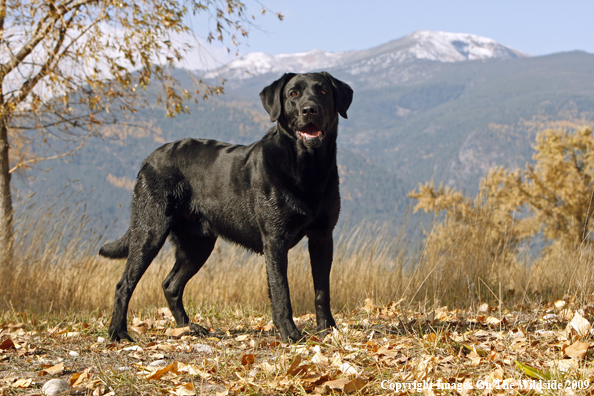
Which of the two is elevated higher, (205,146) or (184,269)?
(205,146)

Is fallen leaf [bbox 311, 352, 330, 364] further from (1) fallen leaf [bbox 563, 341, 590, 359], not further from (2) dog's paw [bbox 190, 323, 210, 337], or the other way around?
(2) dog's paw [bbox 190, 323, 210, 337]

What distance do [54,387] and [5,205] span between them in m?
5.27

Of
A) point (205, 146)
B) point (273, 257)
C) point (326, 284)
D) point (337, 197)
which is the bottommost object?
point (326, 284)

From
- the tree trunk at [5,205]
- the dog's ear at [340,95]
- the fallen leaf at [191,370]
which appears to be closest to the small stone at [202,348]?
the fallen leaf at [191,370]

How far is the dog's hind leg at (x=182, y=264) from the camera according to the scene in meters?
4.47

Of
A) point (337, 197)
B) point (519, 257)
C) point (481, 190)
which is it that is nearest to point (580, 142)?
point (519, 257)

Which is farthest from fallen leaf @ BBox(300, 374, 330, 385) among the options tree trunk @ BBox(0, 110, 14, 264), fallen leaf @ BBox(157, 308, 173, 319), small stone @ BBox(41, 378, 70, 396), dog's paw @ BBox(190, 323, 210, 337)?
tree trunk @ BBox(0, 110, 14, 264)

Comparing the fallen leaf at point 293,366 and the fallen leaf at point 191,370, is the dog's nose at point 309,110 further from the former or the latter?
the fallen leaf at point 191,370

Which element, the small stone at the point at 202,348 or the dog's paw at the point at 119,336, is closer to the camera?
the small stone at the point at 202,348

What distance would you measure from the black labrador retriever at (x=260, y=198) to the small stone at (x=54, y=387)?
143 cm

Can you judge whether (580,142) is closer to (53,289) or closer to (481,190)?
(481,190)

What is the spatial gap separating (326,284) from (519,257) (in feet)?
18.4

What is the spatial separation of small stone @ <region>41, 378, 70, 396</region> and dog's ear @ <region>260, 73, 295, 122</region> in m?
2.18

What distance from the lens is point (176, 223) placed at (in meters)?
4.33
